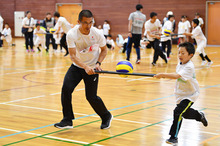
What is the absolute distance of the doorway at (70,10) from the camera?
28.6 meters

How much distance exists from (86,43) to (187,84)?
1480 mm

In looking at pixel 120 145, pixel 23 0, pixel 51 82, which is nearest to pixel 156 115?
pixel 120 145

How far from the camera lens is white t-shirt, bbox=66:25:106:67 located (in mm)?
5154

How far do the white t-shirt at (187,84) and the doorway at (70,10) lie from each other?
24.3m

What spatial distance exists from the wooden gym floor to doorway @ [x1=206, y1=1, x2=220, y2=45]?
13.6 meters

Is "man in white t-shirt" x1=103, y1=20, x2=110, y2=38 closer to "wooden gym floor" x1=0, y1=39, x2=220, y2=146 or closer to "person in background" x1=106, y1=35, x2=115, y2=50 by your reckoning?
"person in background" x1=106, y1=35, x2=115, y2=50

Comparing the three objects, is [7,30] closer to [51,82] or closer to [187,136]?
[51,82]

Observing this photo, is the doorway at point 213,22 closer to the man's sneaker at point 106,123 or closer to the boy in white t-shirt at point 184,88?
the man's sneaker at point 106,123

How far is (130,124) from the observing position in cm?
564

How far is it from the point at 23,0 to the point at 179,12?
42.9 ft

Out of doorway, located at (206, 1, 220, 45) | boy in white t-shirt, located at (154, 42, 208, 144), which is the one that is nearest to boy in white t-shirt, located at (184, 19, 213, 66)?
boy in white t-shirt, located at (154, 42, 208, 144)

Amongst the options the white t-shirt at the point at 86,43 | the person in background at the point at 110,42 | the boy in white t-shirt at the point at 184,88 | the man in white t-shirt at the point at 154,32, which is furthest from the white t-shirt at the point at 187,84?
the person in background at the point at 110,42

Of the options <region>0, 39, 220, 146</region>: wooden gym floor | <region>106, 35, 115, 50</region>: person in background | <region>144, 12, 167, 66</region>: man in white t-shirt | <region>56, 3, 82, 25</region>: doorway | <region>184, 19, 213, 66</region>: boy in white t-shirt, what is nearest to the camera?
<region>0, 39, 220, 146</region>: wooden gym floor

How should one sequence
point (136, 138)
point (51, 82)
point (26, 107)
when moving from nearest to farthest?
point (136, 138), point (26, 107), point (51, 82)
